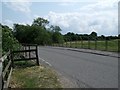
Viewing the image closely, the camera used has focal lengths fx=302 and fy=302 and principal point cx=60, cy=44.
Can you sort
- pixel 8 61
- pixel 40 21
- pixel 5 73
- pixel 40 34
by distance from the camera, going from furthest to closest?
pixel 40 21, pixel 40 34, pixel 8 61, pixel 5 73

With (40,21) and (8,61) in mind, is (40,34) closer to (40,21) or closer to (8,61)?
(40,21)

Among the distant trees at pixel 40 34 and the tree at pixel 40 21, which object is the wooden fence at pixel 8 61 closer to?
the distant trees at pixel 40 34

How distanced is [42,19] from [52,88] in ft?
424

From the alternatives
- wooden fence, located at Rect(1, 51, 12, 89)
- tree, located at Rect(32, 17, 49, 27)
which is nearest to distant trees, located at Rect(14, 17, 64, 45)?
tree, located at Rect(32, 17, 49, 27)

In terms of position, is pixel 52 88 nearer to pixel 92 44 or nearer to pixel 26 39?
pixel 92 44

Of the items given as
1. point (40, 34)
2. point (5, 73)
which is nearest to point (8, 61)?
point (5, 73)

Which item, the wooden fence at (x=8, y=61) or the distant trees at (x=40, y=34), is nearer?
the wooden fence at (x=8, y=61)

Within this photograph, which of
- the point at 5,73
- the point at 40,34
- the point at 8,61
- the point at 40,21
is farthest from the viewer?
the point at 40,21

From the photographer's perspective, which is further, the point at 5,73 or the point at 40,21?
the point at 40,21

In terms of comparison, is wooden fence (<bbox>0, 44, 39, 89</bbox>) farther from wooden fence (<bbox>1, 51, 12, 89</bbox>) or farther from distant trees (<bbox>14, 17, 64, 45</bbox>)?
distant trees (<bbox>14, 17, 64, 45</bbox>)

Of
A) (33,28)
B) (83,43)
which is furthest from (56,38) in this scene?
(83,43)

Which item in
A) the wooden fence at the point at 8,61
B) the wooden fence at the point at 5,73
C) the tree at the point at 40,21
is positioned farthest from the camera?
the tree at the point at 40,21

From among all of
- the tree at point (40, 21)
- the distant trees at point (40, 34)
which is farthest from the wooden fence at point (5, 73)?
the tree at point (40, 21)

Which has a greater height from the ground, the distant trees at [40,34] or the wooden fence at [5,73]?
the distant trees at [40,34]
